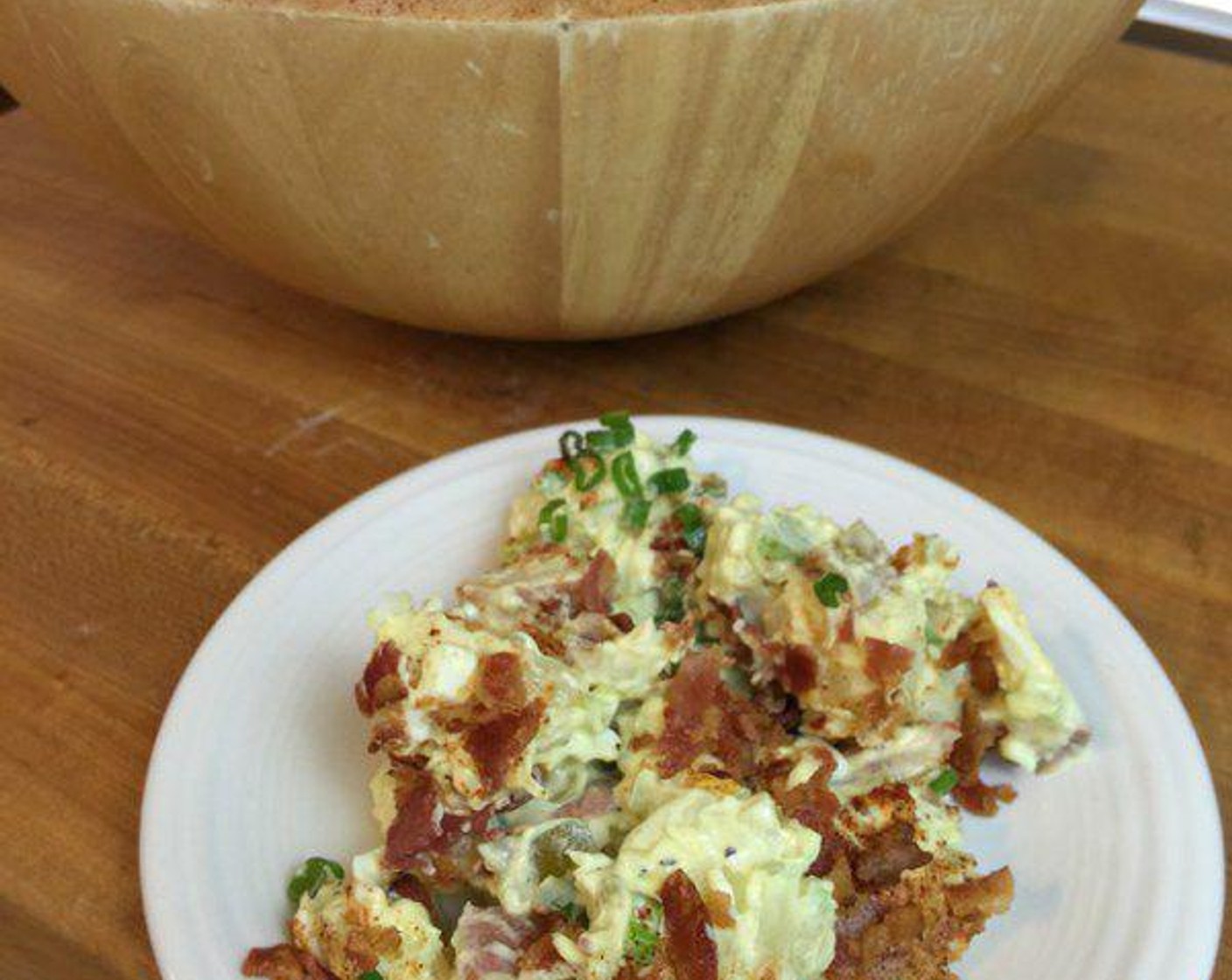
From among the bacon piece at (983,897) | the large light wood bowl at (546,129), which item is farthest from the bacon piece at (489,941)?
the large light wood bowl at (546,129)

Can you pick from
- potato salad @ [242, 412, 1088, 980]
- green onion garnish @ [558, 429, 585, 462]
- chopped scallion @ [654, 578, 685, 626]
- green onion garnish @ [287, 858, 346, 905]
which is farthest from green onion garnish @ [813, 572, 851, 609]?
green onion garnish @ [287, 858, 346, 905]

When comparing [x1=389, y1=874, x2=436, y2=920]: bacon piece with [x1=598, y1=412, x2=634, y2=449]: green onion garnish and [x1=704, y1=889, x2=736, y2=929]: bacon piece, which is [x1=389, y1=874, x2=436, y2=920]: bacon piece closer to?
[x1=704, y1=889, x2=736, y2=929]: bacon piece

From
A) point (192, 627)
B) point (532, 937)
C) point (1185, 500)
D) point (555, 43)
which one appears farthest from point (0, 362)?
point (1185, 500)

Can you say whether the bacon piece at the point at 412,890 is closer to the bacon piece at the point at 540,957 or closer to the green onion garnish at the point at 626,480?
the bacon piece at the point at 540,957

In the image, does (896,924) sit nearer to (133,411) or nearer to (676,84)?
(676,84)

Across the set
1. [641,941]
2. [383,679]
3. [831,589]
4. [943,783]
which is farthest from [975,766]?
[383,679]
